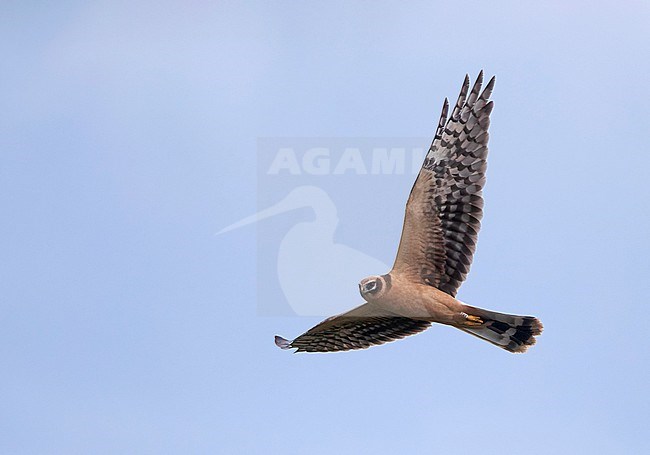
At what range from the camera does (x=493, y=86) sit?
1323 cm

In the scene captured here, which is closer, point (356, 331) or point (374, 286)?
point (374, 286)

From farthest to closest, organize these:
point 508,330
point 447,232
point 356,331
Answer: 1. point 356,331
2. point 508,330
3. point 447,232

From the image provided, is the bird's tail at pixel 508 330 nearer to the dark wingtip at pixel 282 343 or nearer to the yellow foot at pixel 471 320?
the yellow foot at pixel 471 320

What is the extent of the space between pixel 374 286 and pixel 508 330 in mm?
2144

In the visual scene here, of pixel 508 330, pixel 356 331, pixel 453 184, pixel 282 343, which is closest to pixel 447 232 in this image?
pixel 453 184

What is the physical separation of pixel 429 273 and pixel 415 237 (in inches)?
22.9

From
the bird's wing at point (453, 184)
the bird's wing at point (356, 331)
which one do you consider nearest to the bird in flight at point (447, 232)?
the bird's wing at point (453, 184)

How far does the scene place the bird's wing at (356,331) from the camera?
14.4 meters

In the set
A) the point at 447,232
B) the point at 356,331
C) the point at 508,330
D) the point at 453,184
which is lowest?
the point at 508,330

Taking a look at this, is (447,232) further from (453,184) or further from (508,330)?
(508,330)

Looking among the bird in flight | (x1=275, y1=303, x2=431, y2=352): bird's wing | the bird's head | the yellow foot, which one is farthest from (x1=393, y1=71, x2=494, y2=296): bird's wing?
(x1=275, y1=303, x2=431, y2=352): bird's wing

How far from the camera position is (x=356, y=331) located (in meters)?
15.1

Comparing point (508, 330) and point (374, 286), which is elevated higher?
point (374, 286)

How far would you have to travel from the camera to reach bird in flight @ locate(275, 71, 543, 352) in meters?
13.4
